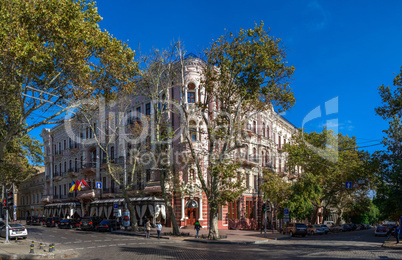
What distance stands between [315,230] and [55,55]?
36133 millimetres

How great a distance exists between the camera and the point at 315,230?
44875 millimetres

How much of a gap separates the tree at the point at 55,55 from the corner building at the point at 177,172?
8.35m

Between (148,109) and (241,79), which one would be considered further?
(148,109)

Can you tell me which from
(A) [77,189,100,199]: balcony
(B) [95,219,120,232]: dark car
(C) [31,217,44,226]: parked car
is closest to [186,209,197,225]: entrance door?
(B) [95,219,120,232]: dark car

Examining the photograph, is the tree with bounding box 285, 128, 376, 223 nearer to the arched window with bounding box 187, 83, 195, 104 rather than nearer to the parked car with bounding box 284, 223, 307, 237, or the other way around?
the parked car with bounding box 284, 223, 307, 237

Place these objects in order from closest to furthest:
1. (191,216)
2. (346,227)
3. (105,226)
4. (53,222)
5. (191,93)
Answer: (105,226), (191,216), (191,93), (53,222), (346,227)

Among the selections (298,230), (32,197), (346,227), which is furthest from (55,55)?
(32,197)

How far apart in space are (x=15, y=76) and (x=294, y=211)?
3245 cm

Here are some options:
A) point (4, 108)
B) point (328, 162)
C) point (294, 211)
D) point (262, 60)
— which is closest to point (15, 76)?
point (4, 108)

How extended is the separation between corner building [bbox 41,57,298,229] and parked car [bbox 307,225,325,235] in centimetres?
524

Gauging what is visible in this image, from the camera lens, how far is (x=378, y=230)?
144ft

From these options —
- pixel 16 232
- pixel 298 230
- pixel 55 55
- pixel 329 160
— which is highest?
pixel 55 55

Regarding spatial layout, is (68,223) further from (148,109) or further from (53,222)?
(148,109)

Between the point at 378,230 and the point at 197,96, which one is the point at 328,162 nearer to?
the point at 378,230
